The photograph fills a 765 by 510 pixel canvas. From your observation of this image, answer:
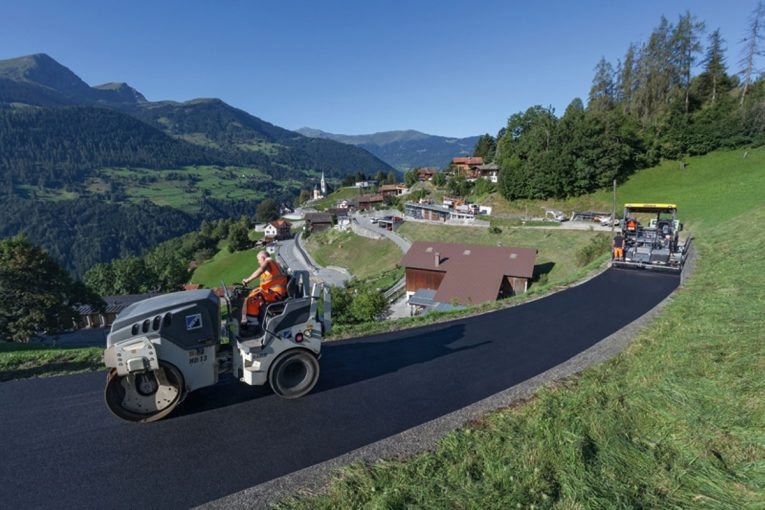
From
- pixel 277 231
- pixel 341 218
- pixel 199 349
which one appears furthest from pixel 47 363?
pixel 277 231

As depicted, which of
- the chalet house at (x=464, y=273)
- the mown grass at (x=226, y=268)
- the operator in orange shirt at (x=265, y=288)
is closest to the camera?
the operator in orange shirt at (x=265, y=288)

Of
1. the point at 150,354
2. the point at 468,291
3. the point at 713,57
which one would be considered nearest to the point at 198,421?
the point at 150,354

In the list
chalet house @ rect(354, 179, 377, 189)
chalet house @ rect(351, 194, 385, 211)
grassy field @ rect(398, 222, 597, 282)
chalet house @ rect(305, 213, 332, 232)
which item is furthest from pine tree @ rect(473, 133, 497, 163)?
chalet house @ rect(354, 179, 377, 189)

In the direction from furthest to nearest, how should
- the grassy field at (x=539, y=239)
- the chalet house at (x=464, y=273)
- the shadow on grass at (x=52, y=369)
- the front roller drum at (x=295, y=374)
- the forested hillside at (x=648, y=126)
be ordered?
the forested hillside at (x=648, y=126) → the grassy field at (x=539, y=239) → the chalet house at (x=464, y=273) → the shadow on grass at (x=52, y=369) → the front roller drum at (x=295, y=374)

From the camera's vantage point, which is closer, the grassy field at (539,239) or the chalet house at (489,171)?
the grassy field at (539,239)

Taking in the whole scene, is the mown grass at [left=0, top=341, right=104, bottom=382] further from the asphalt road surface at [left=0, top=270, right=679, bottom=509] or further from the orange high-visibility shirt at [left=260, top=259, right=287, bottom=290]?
the orange high-visibility shirt at [left=260, top=259, right=287, bottom=290]

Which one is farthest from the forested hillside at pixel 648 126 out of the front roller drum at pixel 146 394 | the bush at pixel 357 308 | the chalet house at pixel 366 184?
the chalet house at pixel 366 184

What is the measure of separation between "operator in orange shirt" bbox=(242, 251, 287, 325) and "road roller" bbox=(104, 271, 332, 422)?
147 mm

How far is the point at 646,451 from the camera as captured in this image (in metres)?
3.88

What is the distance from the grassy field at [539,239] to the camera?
34.8 metres

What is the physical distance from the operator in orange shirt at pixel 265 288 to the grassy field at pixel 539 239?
29.1 metres

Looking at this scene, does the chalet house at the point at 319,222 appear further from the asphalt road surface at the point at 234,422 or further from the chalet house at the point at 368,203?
the asphalt road surface at the point at 234,422

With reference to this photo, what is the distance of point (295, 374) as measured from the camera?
566 cm

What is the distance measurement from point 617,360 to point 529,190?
5344cm
